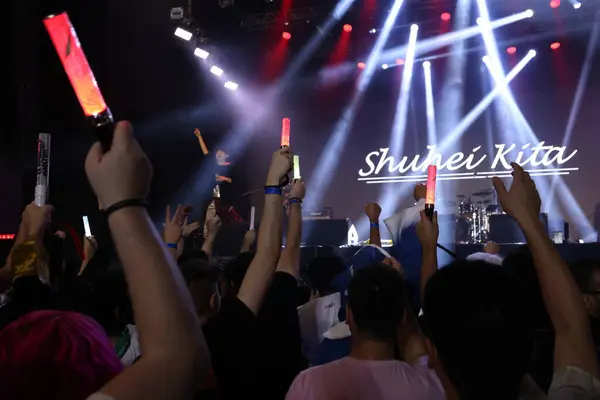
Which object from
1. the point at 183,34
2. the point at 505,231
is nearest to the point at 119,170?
the point at 505,231

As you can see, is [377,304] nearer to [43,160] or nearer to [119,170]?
[43,160]

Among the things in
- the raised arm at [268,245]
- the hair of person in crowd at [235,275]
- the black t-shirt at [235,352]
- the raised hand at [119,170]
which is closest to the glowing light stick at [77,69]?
the raised hand at [119,170]

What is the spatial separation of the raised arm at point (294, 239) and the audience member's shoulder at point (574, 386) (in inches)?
45.9

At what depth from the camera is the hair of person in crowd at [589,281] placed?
5.95 feet

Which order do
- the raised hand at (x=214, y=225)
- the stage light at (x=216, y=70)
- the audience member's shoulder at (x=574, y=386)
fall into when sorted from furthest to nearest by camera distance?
the stage light at (x=216, y=70)
the raised hand at (x=214, y=225)
the audience member's shoulder at (x=574, y=386)

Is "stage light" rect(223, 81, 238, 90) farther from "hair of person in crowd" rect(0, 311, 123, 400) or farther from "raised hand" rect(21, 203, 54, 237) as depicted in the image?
"hair of person in crowd" rect(0, 311, 123, 400)

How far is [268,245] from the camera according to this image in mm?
1933

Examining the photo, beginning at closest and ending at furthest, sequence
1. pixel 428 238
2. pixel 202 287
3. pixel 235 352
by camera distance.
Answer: pixel 235 352
pixel 202 287
pixel 428 238

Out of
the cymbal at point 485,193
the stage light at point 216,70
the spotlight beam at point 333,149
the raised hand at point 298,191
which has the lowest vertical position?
the raised hand at point 298,191

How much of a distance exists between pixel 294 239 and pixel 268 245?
0.58 m

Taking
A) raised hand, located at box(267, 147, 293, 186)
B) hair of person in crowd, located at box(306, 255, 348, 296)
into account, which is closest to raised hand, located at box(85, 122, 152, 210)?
raised hand, located at box(267, 147, 293, 186)

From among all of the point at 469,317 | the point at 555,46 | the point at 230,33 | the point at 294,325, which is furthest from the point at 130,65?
the point at 469,317

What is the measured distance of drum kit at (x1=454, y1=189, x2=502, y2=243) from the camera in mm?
8938

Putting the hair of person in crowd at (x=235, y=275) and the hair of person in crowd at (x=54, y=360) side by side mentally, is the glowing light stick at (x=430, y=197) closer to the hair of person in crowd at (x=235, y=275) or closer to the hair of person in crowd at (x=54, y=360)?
the hair of person in crowd at (x=235, y=275)
